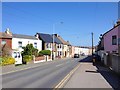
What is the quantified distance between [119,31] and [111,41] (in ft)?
23.4

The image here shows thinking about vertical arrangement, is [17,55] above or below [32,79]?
above

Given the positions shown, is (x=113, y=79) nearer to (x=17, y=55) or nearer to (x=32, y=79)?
(x=32, y=79)

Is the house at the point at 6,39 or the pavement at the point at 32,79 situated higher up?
the house at the point at 6,39

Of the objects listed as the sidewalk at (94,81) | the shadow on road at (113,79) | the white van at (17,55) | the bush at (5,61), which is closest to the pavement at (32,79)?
the sidewalk at (94,81)

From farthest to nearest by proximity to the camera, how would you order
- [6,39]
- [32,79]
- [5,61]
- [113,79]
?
[6,39] < [5,61] < [113,79] < [32,79]

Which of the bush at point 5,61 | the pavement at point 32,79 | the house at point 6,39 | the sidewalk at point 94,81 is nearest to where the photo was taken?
the pavement at point 32,79

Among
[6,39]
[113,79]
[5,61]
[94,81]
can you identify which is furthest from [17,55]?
[94,81]

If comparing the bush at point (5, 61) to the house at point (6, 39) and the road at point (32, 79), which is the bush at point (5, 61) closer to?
the road at point (32, 79)

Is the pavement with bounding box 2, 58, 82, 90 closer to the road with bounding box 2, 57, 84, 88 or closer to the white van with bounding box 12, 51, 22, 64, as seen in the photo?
the road with bounding box 2, 57, 84, 88

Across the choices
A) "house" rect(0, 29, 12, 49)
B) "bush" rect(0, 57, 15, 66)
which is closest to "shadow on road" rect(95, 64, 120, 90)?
"bush" rect(0, 57, 15, 66)

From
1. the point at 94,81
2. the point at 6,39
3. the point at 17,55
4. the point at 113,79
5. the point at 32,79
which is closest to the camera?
the point at 94,81

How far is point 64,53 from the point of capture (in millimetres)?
103750

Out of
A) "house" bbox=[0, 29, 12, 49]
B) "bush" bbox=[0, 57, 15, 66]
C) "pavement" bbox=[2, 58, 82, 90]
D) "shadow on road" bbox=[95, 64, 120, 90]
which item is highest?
"house" bbox=[0, 29, 12, 49]

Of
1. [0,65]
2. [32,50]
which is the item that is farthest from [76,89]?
[32,50]
